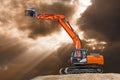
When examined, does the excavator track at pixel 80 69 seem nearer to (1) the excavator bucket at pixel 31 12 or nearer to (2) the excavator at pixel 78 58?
(2) the excavator at pixel 78 58

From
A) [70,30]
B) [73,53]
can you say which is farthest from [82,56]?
[70,30]

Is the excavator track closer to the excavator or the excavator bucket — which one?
the excavator

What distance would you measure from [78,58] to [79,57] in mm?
236

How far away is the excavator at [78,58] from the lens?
162 ft

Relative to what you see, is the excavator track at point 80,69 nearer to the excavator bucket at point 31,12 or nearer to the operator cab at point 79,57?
the operator cab at point 79,57

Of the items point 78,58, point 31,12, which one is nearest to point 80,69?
point 78,58

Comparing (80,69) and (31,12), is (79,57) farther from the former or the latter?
(31,12)

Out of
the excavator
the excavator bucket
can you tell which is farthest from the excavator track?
the excavator bucket

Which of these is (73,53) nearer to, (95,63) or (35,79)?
(95,63)

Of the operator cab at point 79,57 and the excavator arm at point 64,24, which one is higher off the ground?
the excavator arm at point 64,24

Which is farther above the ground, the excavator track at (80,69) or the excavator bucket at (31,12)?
the excavator bucket at (31,12)

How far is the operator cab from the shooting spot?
4997cm

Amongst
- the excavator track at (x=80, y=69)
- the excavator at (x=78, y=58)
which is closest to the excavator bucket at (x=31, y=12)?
the excavator at (x=78, y=58)

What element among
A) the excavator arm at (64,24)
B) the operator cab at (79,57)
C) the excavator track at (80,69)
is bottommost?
the excavator track at (80,69)
